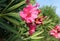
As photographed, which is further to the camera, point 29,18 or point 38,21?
point 38,21

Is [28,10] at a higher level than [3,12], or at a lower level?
lower

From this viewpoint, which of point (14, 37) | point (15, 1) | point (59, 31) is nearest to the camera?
point (15, 1)

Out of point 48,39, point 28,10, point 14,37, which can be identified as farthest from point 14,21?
point 48,39

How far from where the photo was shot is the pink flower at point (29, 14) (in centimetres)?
203

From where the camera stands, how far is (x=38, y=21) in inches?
102

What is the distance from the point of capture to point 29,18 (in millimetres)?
2055

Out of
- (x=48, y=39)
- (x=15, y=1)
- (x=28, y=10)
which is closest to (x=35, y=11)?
(x=28, y=10)

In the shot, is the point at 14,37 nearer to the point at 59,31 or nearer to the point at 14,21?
the point at 14,21

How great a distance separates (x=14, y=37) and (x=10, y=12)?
1.33 feet

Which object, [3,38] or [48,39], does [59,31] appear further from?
[48,39]

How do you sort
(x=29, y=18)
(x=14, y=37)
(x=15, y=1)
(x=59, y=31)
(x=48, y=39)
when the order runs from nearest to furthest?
(x=29, y=18) < (x=15, y=1) < (x=14, y=37) < (x=59, y=31) < (x=48, y=39)

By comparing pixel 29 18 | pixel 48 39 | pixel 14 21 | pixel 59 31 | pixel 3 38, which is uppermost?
pixel 48 39

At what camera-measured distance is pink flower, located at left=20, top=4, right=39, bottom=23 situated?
6.67ft

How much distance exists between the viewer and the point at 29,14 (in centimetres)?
211
